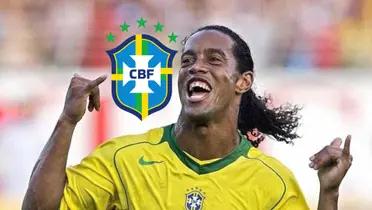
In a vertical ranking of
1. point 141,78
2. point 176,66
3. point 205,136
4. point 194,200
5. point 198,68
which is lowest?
point 194,200

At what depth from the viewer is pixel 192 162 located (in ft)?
15.1

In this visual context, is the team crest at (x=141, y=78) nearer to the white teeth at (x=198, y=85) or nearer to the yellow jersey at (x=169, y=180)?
the yellow jersey at (x=169, y=180)

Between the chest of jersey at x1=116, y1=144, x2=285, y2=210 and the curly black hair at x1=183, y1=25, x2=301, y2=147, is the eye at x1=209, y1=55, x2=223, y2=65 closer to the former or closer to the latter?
the curly black hair at x1=183, y1=25, x2=301, y2=147

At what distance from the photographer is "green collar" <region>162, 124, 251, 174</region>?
4590 millimetres

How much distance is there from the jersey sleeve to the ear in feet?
1.97

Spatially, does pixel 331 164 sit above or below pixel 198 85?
below

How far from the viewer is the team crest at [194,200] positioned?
4.48 m

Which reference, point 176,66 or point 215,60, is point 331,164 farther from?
point 176,66

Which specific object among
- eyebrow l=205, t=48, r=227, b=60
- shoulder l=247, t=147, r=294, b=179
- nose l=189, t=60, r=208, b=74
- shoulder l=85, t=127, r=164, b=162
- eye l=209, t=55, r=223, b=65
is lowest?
shoulder l=247, t=147, r=294, b=179

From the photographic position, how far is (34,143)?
32.4 ft

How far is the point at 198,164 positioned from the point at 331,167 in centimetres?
50

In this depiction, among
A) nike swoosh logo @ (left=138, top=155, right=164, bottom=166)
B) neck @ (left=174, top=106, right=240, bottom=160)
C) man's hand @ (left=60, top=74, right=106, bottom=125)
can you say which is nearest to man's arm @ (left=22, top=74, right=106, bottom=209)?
man's hand @ (left=60, top=74, right=106, bottom=125)

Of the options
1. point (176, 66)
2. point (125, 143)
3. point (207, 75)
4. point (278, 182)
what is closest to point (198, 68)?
point (207, 75)

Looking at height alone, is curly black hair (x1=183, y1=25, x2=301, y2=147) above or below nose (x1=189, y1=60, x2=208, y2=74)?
below
